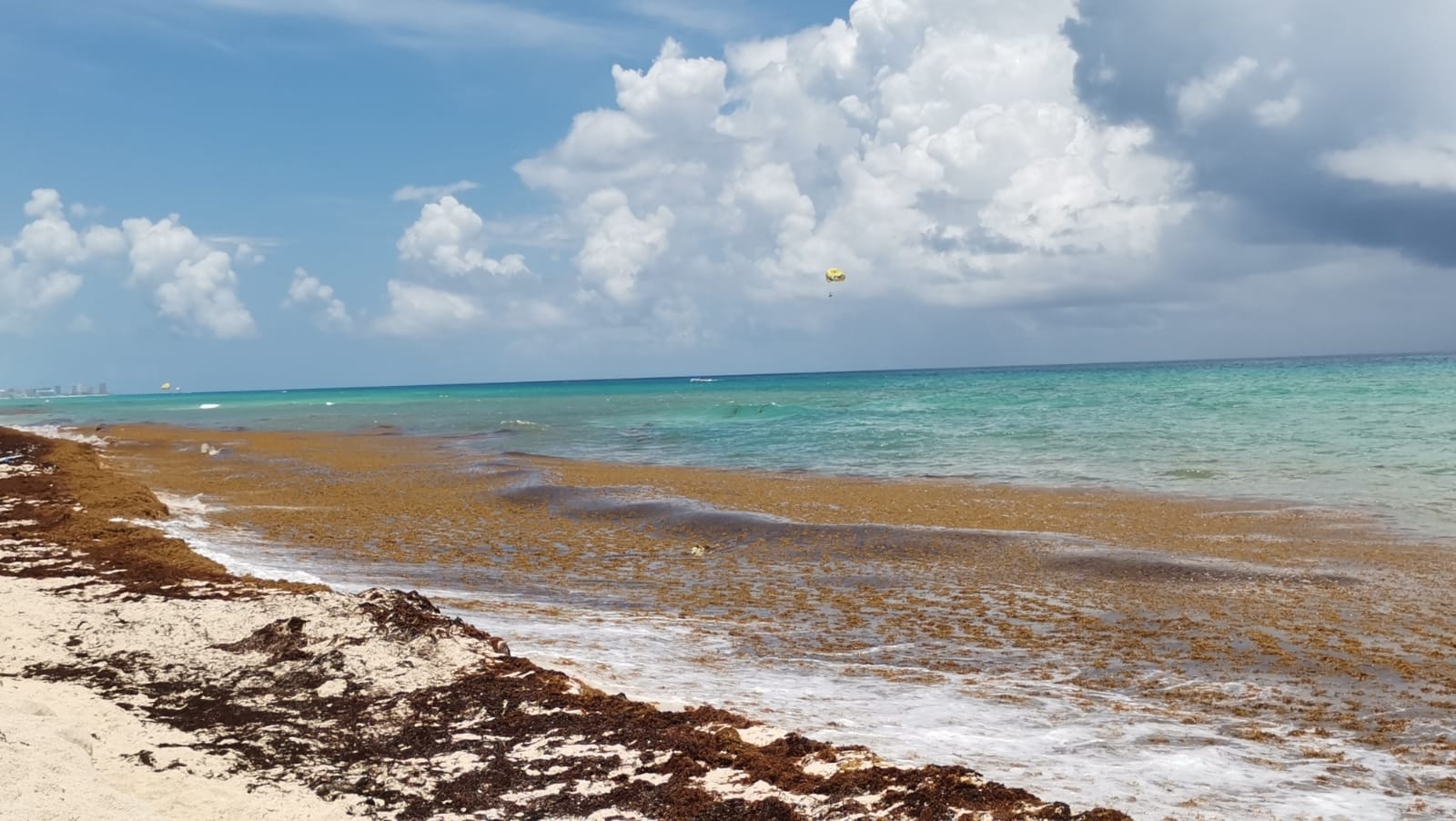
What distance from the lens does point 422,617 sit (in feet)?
25.3

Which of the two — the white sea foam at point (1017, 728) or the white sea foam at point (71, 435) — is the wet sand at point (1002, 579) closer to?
the white sea foam at point (1017, 728)

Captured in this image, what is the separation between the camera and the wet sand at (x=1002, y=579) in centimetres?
748

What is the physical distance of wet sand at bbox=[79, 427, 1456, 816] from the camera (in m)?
7.48

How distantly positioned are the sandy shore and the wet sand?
2.78 m

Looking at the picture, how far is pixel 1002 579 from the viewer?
484 inches

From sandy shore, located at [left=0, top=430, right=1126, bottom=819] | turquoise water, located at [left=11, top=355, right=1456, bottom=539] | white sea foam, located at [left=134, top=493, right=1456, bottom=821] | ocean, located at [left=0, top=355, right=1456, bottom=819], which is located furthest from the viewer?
A: turquoise water, located at [left=11, top=355, right=1456, bottom=539]

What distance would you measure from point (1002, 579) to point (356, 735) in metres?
8.69

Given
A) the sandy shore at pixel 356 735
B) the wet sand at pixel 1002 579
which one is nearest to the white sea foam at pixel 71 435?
the wet sand at pixel 1002 579

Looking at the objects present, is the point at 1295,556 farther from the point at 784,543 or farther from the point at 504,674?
the point at 504,674

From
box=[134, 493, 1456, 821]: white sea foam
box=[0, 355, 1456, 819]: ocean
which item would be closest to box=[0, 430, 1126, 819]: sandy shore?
box=[134, 493, 1456, 821]: white sea foam

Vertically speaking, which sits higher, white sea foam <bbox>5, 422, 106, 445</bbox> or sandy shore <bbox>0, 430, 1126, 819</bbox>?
sandy shore <bbox>0, 430, 1126, 819</bbox>

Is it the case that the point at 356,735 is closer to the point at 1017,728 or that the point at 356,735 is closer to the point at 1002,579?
the point at 1017,728

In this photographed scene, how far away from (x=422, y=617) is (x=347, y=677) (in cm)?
96

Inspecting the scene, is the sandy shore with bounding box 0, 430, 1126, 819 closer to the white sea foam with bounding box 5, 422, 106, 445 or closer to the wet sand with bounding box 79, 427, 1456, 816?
the wet sand with bounding box 79, 427, 1456, 816
